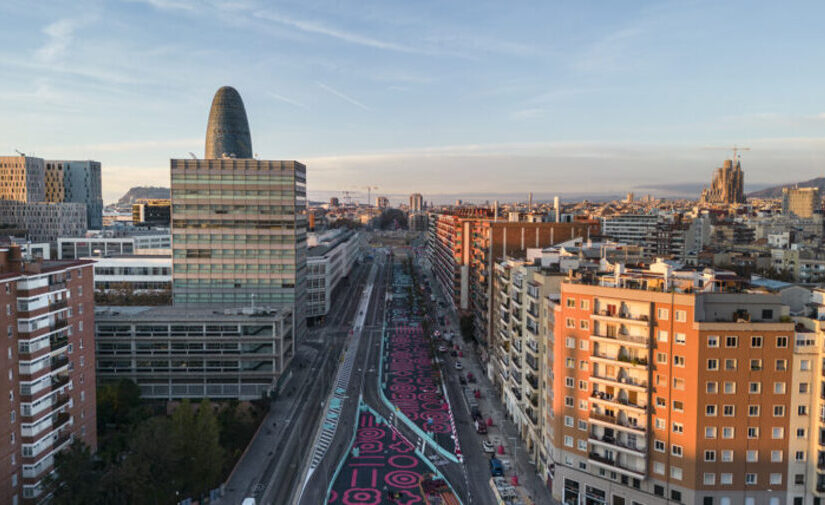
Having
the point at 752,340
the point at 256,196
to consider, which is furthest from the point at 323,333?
the point at 752,340

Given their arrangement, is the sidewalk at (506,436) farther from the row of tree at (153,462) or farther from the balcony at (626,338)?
the row of tree at (153,462)

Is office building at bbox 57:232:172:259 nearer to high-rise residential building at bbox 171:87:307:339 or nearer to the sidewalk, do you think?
high-rise residential building at bbox 171:87:307:339

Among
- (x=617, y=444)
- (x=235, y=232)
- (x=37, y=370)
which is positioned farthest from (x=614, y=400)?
Answer: (x=235, y=232)

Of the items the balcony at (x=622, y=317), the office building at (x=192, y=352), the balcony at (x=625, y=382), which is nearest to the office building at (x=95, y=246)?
the office building at (x=192, y=352)

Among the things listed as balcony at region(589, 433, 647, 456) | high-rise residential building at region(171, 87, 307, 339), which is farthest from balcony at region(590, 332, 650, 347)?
high-rise residential building at region(171, 87, 307, 339)

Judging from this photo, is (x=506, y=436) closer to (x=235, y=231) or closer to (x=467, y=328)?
(x=467, y=328)

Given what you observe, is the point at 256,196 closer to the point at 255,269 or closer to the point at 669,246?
the point at 255,269

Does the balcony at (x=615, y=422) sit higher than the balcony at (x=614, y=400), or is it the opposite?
the balcony at (x=614, y=400)
